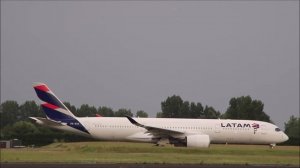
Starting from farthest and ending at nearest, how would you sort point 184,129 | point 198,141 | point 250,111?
point 250,111
point 184,129
point 198,141

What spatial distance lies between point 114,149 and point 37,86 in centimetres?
1423

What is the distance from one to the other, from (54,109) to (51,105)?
43 centimetres

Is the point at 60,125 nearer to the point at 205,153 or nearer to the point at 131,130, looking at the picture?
the point at 131,130

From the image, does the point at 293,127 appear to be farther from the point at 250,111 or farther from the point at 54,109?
the point at 54,109

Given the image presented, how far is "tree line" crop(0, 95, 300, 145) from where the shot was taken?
68750 mm

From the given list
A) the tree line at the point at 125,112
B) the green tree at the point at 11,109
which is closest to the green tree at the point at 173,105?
the tree line at the point at 125,112

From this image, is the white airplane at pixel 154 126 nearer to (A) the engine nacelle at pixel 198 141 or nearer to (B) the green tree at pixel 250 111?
(A) the engine nacelle at pixel 198 141

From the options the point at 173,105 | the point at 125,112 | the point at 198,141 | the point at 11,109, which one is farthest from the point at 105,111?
the point at 198,141

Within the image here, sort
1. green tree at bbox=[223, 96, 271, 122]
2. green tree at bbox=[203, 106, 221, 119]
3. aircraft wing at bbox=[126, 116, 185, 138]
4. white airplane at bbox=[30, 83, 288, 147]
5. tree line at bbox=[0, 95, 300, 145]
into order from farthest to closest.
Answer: green tree at bbox=[203, 106, 221, 119] → green tree at bbox=[223, 96, 271, 122] → tree line at bbox=[0, 95, 300, 145] → white airplane at bbox=[30, 83, 288, 147] → aircraft wing at bbox=[126, 116, 185, 138]

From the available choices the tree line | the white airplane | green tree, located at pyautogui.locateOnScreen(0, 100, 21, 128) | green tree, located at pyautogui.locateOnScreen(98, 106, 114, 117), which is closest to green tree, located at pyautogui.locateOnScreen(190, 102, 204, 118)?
the tree line

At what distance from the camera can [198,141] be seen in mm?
46875

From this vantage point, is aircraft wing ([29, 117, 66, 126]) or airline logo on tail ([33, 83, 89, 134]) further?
airline logo on tail ([33, 83, 89, 134])

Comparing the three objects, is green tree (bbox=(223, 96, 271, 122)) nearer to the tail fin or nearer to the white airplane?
the white airplane

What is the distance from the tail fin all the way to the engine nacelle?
1005cm
